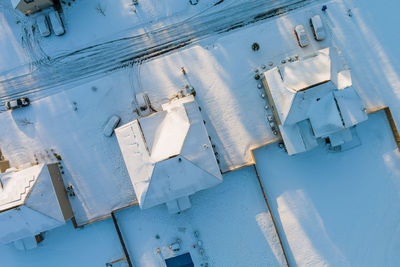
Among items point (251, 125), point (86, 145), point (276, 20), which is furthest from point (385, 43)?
point (86, 145)

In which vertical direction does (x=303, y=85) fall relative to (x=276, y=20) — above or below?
below

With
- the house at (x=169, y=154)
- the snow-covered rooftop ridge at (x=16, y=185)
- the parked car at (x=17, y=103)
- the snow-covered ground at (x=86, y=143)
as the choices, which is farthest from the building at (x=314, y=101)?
the parked car at (x=17, y=103)

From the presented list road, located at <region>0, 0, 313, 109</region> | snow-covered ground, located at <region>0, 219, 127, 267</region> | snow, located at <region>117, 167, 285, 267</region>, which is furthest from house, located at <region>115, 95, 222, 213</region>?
road, located at <region>0, 0, 313, 109</region>

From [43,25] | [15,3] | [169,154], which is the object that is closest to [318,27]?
[169,154]

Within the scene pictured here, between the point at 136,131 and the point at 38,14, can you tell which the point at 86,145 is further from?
the point at 38,14

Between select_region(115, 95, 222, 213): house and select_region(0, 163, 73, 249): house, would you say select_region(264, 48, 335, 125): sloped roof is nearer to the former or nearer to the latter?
select_region(115, 95, 222, 213): house

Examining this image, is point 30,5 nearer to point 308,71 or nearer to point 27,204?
point 27,204
